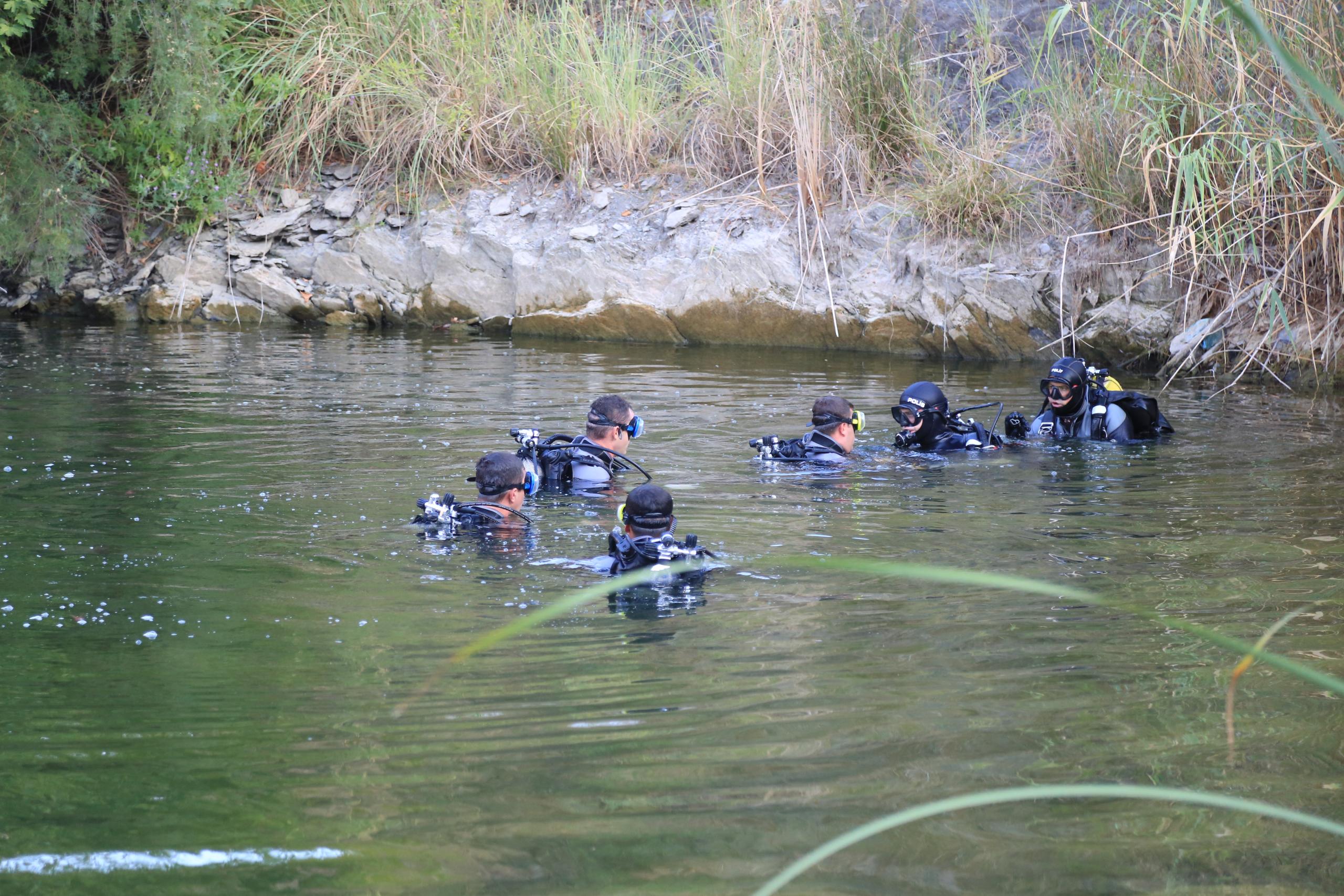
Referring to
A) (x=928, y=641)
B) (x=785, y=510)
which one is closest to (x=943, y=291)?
(x=785, y=510)

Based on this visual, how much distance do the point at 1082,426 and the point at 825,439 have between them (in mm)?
1956

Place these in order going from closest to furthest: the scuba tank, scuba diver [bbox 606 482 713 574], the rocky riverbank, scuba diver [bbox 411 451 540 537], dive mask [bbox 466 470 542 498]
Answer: scuba diver [bbox 606 482 713 574], scuba diver [bbox 411 451 540 537], dive mask [bbox 466 470 542 498], the scuba tank, the rocky riverbank

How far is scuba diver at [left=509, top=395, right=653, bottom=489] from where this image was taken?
7129 mm

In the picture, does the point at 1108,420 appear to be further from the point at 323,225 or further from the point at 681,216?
the point at 323,225

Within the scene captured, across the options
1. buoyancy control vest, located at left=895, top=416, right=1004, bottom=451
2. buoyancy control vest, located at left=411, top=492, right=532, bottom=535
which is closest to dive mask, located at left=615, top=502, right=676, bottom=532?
buoyancy control vest, located at left=411, top=492, right=532, bottom=535

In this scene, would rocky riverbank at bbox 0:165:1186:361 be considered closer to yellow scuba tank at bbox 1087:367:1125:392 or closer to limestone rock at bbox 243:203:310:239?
limestone rock at bbox 243:203:310:239

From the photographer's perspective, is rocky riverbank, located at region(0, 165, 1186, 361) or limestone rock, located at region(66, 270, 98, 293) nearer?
rocky riverbank, located at region(0, 165, 1186, 361)

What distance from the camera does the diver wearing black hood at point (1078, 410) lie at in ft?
27.7

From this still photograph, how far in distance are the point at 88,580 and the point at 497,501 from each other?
1.74 meters

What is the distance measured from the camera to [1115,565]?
18.1 ft

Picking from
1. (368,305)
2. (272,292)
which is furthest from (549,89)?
(272,292)

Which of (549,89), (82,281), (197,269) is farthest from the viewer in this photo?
(82,281)

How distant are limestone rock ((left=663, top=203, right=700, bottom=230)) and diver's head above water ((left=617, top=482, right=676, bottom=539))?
354 inches

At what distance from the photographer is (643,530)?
5215mm
